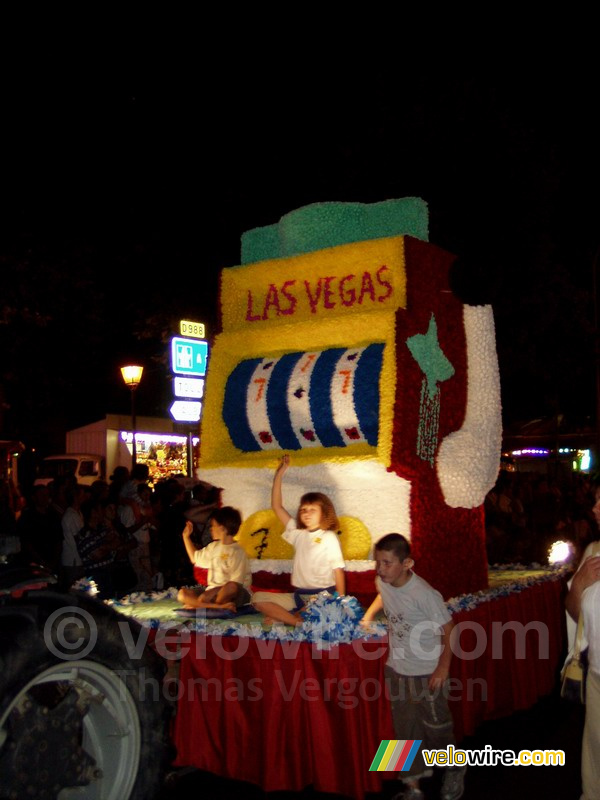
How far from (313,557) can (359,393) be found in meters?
1.17

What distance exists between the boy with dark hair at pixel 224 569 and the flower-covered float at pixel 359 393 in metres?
0.30

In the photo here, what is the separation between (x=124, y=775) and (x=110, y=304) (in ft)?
65.0

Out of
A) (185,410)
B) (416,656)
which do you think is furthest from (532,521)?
(416,656)

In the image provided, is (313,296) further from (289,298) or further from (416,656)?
(416,656)

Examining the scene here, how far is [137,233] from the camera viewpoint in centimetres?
1658

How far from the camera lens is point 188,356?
1200 cm

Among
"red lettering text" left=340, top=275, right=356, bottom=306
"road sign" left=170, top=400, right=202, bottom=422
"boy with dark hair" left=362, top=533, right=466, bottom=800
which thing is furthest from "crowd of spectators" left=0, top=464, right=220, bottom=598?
"boy with dark hair" left=362, top=533, right=466, bottom=800

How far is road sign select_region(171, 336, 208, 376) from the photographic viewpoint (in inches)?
460

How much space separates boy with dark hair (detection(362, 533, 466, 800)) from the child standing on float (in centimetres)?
108

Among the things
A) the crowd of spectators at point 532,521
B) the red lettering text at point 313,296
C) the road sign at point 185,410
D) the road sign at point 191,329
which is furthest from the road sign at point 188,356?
the red lettering text at point 313,296

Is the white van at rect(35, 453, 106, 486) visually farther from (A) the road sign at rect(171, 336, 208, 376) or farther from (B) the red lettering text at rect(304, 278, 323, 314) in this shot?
(B) the red lettering text at rect(304, 278, 323, 314)

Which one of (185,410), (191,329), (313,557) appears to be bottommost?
(313,557)

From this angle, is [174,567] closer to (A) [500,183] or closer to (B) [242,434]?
(B) [242,434]

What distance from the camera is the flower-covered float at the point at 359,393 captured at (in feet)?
19.8
